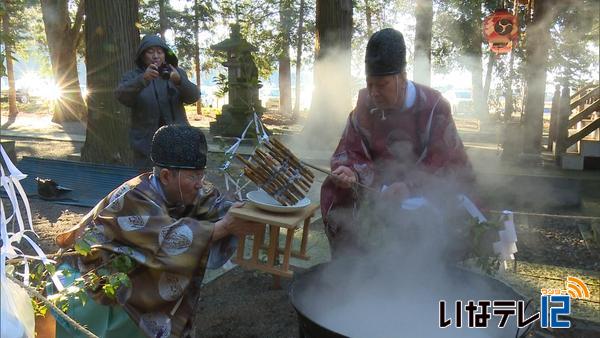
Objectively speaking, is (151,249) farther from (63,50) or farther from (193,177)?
(63,50)

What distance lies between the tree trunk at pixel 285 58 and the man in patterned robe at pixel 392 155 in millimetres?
24428

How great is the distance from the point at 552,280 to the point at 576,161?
5028 mm

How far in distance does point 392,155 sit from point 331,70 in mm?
8532

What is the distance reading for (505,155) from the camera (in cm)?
920

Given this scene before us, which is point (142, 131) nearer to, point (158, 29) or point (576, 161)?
point (576, 161)

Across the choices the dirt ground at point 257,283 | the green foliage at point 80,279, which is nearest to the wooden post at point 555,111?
the dirt ground at point 257,283

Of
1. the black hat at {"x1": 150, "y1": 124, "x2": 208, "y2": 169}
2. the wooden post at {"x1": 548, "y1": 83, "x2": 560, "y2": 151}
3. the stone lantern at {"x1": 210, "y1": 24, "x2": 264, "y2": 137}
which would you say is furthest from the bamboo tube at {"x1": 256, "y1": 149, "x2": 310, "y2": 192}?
the stone lantern at {"x1": 210, "y1": 24, "x2": 264, "y2": 137}

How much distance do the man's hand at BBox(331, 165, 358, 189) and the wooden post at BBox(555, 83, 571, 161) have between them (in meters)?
7.23

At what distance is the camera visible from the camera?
13.8ft

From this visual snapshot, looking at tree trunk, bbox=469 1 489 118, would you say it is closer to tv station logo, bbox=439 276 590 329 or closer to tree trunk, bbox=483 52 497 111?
tree trunk, bbox=483 52 497 111

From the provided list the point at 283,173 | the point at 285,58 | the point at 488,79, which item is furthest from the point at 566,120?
the point at 488,79

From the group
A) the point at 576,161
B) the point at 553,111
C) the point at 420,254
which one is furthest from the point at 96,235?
the point at 553,111

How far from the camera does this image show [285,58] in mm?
27578

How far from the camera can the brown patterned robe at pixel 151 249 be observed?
2271 millimetres
